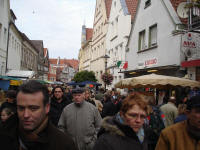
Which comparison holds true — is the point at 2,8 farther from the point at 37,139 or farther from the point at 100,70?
the point at 37,139

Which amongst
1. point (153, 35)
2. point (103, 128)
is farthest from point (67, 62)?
point (103, 128)

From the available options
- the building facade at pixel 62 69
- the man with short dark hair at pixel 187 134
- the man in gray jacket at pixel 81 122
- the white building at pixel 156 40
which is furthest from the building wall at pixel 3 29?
the building facade at pixel 62 69

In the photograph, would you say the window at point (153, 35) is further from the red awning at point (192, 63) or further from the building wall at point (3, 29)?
the building wall at point (3, 29)

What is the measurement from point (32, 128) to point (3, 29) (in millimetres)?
23212

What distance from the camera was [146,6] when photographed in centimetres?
1566

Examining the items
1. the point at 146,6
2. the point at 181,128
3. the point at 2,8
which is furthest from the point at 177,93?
the point at 2,8

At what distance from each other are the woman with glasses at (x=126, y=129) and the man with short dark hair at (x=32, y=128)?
0.49 m

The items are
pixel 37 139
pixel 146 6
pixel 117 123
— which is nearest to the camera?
pixel 37 139

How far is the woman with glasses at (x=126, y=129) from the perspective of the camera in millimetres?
2293

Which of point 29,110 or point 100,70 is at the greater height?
point 100,70

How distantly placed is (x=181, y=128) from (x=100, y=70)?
1156 inches

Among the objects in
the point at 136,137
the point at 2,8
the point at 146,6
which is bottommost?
the point at 136,137

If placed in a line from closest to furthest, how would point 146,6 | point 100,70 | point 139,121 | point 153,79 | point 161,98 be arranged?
point 139,121, point 153,79, point 161,98, point 146,6, point 100,70

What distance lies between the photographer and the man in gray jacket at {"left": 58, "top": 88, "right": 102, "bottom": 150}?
4477 millimetres
